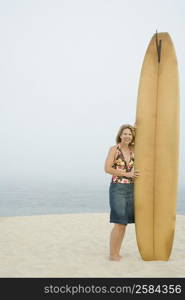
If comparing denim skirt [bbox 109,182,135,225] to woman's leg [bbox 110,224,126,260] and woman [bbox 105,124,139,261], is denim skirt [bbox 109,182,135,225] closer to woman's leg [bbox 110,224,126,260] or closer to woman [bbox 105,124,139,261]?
woman [bbox 105,124,139,261]

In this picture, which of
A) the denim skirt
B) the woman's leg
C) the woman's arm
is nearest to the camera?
the woman's arm

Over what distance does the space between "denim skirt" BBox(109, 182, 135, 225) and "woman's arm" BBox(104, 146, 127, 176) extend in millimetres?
164

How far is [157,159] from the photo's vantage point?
5.37 meters

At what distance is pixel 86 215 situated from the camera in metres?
11.0

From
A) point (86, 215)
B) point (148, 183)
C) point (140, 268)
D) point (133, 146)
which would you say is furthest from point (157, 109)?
point (86, 215)

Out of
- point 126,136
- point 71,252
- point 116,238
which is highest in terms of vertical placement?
point 126,136

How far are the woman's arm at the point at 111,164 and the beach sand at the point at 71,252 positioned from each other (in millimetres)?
1106

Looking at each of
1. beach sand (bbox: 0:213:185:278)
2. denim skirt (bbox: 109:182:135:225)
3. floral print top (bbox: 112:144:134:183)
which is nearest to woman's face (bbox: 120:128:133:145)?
floral print top (bbox: 112:144:134:183)

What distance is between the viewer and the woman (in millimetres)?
5328

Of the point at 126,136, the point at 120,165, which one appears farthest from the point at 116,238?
the point at 126,136

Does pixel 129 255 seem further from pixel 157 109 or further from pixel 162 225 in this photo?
pixel 157 109

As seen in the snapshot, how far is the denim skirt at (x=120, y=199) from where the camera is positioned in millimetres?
5352

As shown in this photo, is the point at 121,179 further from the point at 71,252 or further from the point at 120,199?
the point at 71,252

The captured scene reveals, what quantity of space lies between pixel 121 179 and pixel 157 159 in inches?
19.6
